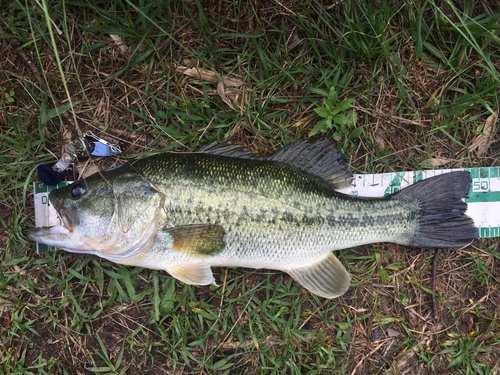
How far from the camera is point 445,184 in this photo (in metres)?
3.07

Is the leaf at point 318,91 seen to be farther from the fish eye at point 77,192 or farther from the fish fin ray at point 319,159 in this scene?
the fish eye at point 77,192

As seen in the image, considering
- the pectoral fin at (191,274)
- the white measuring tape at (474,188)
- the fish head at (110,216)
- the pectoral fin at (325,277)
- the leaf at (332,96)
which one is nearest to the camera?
the fish head at (110,216)

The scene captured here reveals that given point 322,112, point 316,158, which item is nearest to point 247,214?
point 316,158

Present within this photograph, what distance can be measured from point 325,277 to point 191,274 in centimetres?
101

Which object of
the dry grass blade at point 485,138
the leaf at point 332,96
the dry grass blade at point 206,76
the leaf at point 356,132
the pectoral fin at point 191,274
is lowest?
the pectoral fin at point 191,274

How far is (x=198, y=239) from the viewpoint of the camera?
109 inches

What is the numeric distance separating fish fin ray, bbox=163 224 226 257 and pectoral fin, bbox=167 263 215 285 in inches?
5.4

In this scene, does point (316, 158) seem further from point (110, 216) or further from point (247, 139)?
point (110, 216)

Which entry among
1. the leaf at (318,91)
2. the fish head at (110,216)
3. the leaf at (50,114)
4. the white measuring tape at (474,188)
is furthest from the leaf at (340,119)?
the leaf at (50,114)

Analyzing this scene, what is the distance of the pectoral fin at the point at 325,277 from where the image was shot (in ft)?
10.0

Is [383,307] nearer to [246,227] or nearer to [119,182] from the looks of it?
[246,227]

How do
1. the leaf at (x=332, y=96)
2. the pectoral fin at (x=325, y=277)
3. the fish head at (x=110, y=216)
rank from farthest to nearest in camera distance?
1. the leaf at (x=332, y=96)
2. the pectoral fin at (x=325, y=277)
3. the fish head at (x=110, y=216)

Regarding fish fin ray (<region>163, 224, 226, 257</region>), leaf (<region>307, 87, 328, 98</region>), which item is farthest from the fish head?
leaf (<region>307, 87, 328, 98</region>)

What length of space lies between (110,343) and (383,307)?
7.35ft
